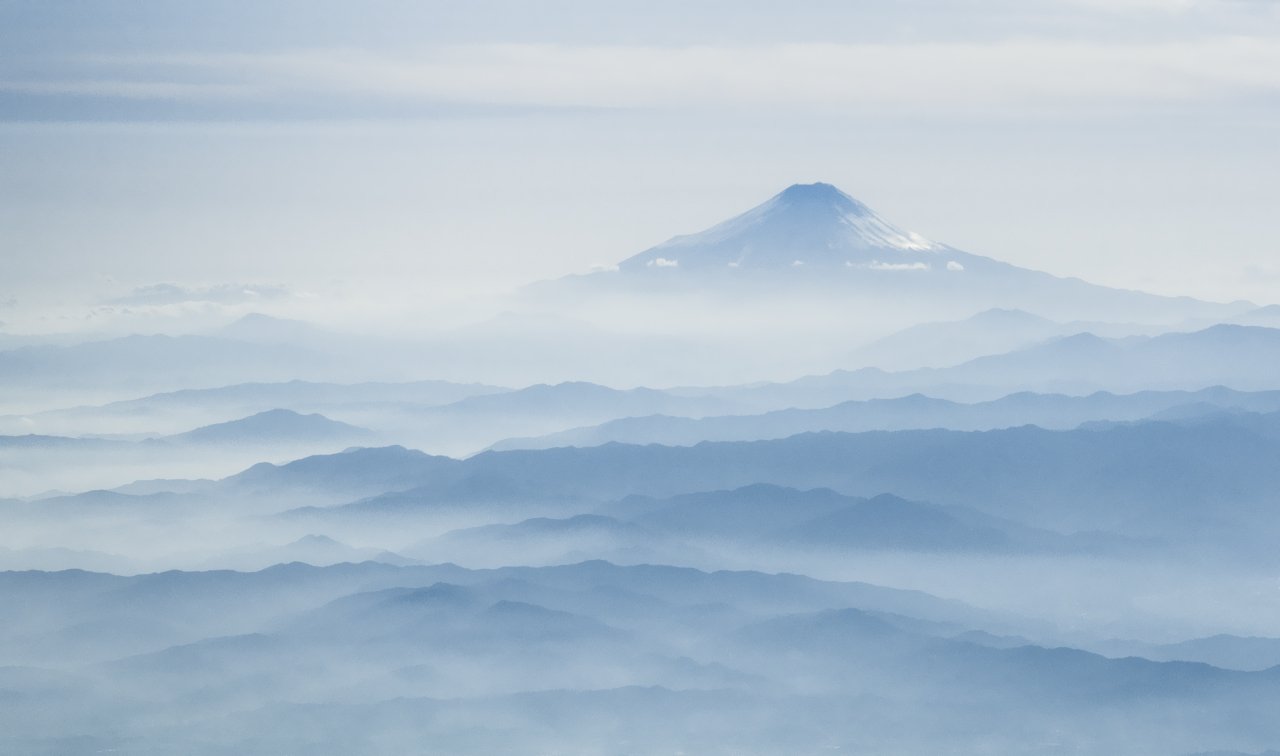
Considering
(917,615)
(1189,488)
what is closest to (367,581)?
(917,615)

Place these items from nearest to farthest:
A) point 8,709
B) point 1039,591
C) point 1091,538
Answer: point 8,709
point 1039,591
point 1091,538

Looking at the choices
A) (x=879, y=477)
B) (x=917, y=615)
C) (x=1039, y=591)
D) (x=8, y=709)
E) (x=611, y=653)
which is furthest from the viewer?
(x=879, y=477)

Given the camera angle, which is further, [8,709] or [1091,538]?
[1091,538]

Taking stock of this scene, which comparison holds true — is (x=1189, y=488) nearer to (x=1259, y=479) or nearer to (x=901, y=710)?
(x=1259, y=479)

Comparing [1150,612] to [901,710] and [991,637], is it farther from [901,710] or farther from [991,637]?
[901,710]

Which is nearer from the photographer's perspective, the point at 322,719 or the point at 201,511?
the point at 322,719

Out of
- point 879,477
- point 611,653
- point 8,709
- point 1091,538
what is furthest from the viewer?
point 879,477

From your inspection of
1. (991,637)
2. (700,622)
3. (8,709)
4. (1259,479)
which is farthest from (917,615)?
(8,709)

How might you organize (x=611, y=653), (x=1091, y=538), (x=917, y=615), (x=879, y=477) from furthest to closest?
(x=879, y=477), (x=1091, y=538), (x=917, y=615), (x=611, y=653)

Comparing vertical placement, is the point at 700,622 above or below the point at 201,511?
below
